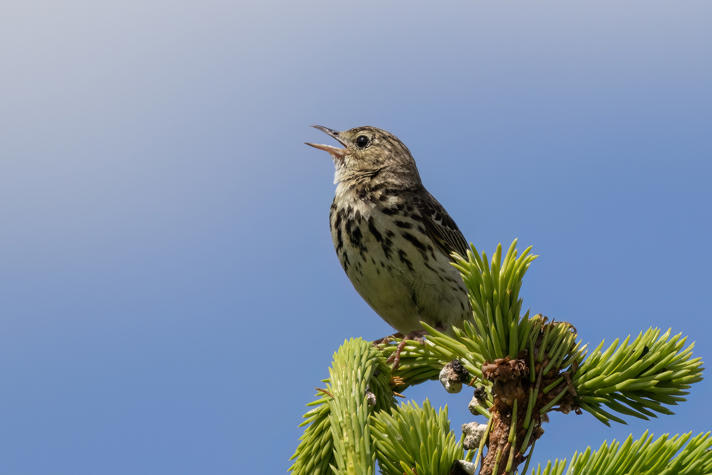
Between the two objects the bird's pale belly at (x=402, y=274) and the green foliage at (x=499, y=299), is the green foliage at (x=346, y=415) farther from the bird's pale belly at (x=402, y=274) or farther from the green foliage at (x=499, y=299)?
the bird's pale belly at (x=402, y=274)

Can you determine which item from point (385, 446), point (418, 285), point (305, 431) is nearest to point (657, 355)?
point (385, 446)

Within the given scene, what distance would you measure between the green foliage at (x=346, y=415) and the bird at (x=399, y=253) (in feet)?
9.90

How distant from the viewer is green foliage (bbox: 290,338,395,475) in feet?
6.58

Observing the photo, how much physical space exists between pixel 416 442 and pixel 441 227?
4443 mm

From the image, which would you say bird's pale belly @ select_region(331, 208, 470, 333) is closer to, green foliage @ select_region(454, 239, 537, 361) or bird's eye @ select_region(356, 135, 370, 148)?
bird's eye @ select_region(356, 135, 370, 148)

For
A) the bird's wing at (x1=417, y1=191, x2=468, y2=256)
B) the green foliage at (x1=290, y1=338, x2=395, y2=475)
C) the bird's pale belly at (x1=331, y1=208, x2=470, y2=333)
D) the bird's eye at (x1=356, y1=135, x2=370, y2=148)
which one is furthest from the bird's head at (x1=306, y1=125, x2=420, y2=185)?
the green foliage at (x1=290, y1=338, x2=395, y2=475)

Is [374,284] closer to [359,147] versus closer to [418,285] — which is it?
[418,285]

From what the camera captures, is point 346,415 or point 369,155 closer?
point 346,415

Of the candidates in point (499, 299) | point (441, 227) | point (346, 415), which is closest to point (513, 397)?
point (499, 299)

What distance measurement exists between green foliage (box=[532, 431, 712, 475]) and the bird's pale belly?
379 cm

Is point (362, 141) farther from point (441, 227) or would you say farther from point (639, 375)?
point (639, 375)

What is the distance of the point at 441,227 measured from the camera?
6.39 meters

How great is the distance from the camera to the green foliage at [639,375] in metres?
2.19

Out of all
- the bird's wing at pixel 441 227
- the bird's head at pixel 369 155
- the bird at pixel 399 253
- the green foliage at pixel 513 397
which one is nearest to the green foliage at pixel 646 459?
the green foliage at pixel 513 397
